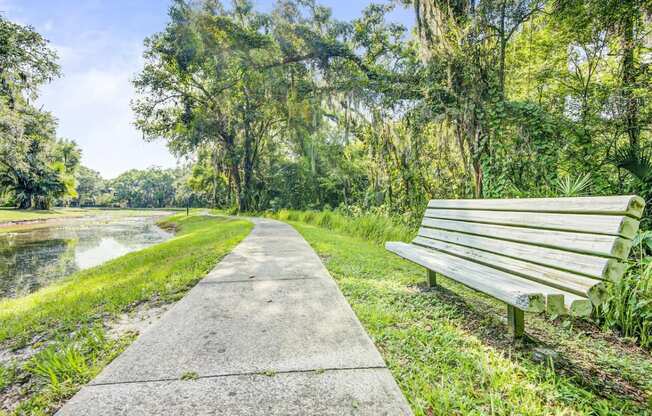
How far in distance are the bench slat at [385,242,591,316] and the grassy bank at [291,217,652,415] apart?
352mm

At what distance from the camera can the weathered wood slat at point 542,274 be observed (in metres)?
1.58

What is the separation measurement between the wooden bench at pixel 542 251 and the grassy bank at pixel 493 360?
313mm

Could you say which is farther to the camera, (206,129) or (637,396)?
(206,129)

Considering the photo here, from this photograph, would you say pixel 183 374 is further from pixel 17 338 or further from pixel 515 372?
pixel 17 338

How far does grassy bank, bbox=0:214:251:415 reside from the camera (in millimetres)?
1660

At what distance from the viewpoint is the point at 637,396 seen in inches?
59.7

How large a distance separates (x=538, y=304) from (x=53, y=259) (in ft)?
36.9

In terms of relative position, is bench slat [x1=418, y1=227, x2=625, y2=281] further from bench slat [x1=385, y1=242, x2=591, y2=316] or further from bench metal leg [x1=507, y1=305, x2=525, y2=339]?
bench metal leg [x1=507, y1=305, x2=525, y2=339]

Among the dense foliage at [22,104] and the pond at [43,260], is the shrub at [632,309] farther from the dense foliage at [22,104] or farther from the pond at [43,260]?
the dense foliage at [22,104]

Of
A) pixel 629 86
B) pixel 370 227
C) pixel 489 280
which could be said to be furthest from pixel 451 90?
pixel 489 280

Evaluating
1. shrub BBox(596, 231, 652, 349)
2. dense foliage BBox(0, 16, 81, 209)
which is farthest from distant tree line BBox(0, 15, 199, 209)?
shrub BBox(596, 231, 652, 349)

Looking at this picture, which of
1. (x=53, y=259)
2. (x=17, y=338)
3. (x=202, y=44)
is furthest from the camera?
(x=202, y=44)

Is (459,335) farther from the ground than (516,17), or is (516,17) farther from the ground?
(516,17)

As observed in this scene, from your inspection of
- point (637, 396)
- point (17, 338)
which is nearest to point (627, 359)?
point (637, 396)
